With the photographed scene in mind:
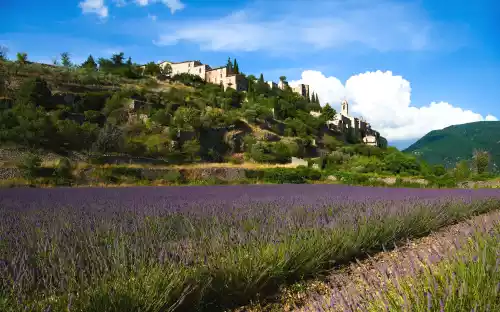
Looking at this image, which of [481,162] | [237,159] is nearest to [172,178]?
[237,159]

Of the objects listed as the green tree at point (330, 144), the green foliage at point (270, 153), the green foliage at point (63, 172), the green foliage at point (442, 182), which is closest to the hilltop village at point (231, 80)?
the green tree at point (330, 144)

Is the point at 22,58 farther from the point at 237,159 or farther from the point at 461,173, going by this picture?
the point at 461,173

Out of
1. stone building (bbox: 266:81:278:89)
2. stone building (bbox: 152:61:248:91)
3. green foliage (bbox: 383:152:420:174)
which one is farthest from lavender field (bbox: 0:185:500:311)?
stone building (bbox: 266:81:278:89)

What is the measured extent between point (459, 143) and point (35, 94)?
11997 cm

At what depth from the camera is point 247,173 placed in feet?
64.6

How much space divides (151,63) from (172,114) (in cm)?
2754

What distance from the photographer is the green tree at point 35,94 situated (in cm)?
2698

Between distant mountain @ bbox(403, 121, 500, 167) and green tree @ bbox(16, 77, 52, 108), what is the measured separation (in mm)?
69102

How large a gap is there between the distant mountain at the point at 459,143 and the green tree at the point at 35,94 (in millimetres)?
69102

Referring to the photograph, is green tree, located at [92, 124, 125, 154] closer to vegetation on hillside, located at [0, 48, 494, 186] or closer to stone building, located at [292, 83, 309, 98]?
vegetation on hillside, located at [0, 48, 494, 186]

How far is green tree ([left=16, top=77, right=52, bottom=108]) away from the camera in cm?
2698

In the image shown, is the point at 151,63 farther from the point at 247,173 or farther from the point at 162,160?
the point at 247,173

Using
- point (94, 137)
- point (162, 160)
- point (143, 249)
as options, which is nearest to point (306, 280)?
point (143, 249)

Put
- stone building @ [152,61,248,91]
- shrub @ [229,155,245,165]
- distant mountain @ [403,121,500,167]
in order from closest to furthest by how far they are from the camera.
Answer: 1. shrub @ [229,155,245,165]
2. stone building @ [152,61,248,91]
3. distant mountain @ [403,121,500,167]
